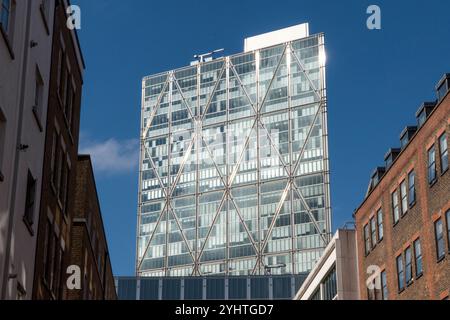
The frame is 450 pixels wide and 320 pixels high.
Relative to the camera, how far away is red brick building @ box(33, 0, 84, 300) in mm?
33156

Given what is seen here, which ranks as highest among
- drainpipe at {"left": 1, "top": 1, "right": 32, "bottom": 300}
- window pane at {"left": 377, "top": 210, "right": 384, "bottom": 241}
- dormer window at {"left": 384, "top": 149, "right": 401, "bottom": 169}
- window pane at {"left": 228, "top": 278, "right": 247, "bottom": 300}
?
window pane at {"left": 228, "top": 278, "right": 247, "bottom": 300}

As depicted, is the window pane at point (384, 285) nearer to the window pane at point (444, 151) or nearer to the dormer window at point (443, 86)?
the window pane at point (444, 151)

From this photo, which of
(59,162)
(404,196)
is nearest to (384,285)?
(404,196)

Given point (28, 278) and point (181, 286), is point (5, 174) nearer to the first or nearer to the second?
point (28, 278)

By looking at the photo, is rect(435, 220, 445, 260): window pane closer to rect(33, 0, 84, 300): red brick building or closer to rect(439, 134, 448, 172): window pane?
rect(439, 134, 448, 172): window pane

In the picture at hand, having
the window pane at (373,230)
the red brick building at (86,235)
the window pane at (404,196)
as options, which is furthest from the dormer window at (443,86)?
the red brick building at (86,235)

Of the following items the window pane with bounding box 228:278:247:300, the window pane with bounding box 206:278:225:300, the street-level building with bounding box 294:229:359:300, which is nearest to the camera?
the street-level building with bounding box 294:229:359:300

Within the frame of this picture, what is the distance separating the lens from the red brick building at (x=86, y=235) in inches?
1767

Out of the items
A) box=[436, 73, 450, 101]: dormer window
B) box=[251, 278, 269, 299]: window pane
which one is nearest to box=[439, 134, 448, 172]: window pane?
box=[436, 73, 450, 101]: dormer window

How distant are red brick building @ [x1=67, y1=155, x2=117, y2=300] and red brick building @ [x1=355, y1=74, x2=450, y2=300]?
17342mm

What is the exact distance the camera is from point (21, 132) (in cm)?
2820

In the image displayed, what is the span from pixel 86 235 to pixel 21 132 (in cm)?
1903

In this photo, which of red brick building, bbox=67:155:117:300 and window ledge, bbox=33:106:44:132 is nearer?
window ledge, bbox=33:106:44:132

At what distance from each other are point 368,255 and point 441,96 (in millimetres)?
16579
